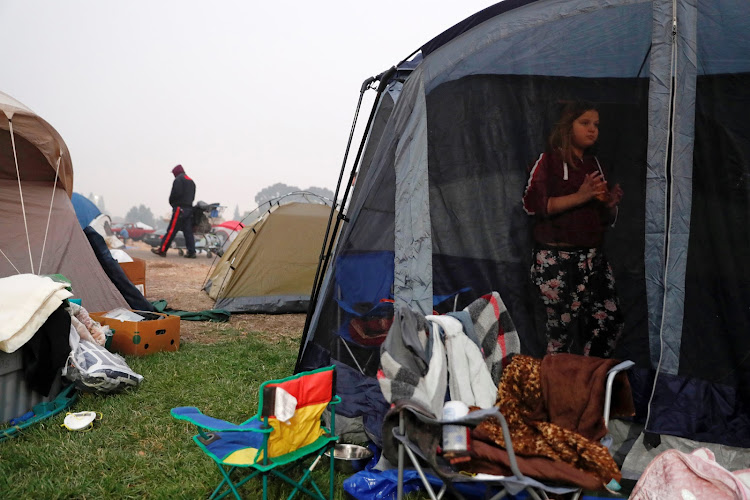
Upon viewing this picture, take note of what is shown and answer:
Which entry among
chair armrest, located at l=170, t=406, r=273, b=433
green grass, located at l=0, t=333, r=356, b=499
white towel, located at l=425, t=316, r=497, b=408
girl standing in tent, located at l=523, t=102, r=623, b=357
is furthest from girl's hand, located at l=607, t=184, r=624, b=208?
chair armrest, located at l=170, t=406, r=273, b=433

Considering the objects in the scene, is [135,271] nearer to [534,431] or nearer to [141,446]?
[141,446]

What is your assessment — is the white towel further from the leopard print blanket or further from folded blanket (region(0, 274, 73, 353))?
folded blanket (region(0, 274, 73, 353))

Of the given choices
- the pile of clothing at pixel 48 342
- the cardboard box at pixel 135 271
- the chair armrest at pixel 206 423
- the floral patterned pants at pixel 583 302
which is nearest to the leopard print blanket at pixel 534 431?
the floral patterned pants at pixel 583 302

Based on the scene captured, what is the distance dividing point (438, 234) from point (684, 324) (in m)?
1.35

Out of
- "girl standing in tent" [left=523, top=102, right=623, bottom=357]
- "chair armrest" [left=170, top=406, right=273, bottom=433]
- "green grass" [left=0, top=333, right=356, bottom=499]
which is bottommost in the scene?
"green grass" [left=0, top=333, right=356, bottom=499]

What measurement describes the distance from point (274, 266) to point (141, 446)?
13.4 ft

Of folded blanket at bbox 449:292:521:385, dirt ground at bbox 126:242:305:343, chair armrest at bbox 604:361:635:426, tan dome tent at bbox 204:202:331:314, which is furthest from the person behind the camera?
tan dome tent at bbox 204:202:331:314

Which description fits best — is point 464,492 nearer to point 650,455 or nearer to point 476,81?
point 650,455

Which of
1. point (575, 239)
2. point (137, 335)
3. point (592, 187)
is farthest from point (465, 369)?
point (137, 335)

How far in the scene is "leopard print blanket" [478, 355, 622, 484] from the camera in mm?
2113

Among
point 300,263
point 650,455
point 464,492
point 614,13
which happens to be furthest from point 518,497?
point 300,263

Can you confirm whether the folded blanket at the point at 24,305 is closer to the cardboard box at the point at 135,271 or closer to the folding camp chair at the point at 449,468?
the folding camp chair at the point at 449,468

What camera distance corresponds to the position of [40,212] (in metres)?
5.02

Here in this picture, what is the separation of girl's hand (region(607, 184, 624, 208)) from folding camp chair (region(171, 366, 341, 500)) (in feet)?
6.08
